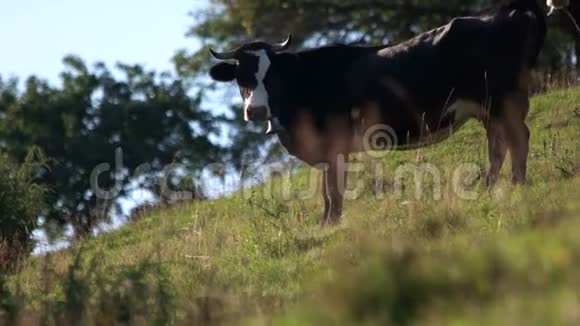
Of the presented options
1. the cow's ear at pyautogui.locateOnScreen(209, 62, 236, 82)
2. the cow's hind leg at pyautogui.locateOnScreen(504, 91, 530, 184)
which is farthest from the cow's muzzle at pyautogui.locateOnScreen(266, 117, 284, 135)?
the cow's hind leg at pyautogui.locateOnScreen(504, 91, 530, 184)

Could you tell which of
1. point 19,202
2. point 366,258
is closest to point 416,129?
point 19,202

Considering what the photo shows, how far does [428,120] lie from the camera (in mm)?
13094

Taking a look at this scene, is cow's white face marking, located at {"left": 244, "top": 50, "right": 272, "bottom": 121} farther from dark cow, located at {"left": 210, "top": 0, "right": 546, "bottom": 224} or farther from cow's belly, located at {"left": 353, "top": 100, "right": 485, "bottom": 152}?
cow's belly, located at {"left": 353, "top": 100, "right": 485, "bottom": 152}

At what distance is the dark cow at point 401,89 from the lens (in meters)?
12.8

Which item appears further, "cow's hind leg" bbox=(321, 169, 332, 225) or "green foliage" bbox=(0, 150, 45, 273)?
"green foliage" bbox=(0, 150, 45, 273)

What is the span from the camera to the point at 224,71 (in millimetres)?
14625

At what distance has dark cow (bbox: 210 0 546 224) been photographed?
1275cm

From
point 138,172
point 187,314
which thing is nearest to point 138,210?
point 187,314

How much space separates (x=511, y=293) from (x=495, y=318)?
14.9 inches

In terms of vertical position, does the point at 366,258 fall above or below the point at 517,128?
below

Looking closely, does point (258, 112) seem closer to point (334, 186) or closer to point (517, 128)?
point (334, 186)

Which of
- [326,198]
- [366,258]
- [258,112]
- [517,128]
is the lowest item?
[366,258]

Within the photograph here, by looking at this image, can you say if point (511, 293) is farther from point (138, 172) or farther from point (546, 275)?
point (138, 172)

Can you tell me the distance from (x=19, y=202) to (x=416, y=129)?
5.17 metres
